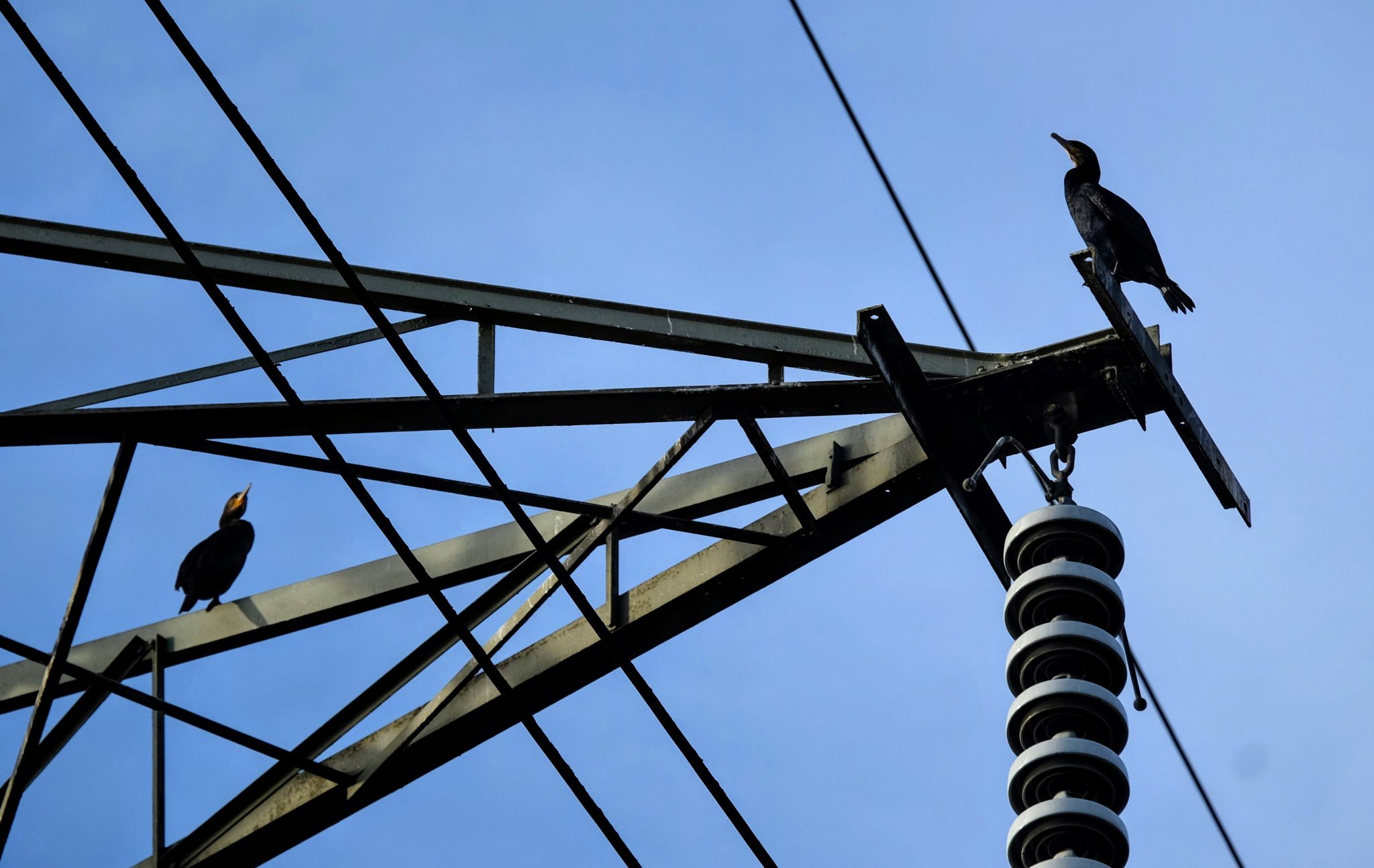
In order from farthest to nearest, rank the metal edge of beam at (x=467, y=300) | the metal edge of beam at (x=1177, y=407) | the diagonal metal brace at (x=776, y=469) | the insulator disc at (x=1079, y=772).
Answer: the metal edge of beam at (x=467, y=300)
the diagonal metal brace at (x=776, y=469)
the metal edge of beam at (x=1177, y=407)
the insulator disc at (x=1079, y=772)

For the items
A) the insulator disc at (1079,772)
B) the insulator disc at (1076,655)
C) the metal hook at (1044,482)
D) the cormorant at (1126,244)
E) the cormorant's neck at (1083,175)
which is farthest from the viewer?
the cormorant's neck at (1083,175)

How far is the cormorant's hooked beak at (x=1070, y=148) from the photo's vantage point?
959 cm

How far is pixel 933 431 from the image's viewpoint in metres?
6.69

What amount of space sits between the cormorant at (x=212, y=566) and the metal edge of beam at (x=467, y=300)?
2.35 m

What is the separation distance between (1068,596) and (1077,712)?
0.37 m

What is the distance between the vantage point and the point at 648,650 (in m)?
7.41

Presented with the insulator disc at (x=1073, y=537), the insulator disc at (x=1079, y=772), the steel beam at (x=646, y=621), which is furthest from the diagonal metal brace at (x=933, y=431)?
the insulator disc at (x=1079, y=772)

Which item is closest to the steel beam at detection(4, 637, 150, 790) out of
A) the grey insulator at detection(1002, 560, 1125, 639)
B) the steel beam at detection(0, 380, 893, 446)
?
the steel beam at detection(0, 380, 893, 446)

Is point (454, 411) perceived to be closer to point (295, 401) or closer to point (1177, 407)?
point (295, 401)

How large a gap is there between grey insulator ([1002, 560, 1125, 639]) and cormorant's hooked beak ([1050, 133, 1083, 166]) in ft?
15.3

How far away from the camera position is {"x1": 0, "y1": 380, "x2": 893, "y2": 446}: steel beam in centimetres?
691

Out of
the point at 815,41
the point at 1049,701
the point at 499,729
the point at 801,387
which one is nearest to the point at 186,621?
the point at 499,729

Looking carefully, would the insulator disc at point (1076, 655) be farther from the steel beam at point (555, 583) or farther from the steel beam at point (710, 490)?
the steel beam at point (555, 583)

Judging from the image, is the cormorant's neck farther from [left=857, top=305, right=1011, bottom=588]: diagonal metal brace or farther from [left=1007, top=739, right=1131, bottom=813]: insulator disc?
[left=1007, top=739, right=1131, bottom=813]: insulator disc
